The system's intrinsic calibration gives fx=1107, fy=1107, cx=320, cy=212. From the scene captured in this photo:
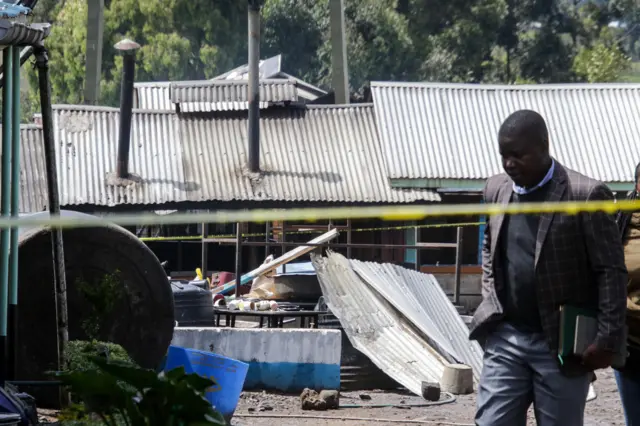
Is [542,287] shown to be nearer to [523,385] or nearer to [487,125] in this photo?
[523,385]

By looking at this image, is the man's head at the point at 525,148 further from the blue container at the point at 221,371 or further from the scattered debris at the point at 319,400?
the scattered debris at the point at 319,400

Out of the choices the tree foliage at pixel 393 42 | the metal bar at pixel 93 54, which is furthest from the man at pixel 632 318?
the tree foliage at pixel 393 42

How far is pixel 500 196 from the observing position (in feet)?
16.0

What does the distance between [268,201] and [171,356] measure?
37.5 ft

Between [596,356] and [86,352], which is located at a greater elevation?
[596,356]

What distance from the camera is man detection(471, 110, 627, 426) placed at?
4.56 m

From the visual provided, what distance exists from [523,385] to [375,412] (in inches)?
189

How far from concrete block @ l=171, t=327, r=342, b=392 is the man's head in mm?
5446

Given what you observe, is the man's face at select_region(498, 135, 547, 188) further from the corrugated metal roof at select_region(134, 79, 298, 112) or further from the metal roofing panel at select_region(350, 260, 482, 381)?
the corrugated metal roof at select_region(134, 79, 298, 112)

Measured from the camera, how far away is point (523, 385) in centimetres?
472

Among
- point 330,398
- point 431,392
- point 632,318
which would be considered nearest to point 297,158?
point 431,392

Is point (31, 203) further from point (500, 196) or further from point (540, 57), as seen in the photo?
point (540, 57)

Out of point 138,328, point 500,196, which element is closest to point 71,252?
point 138,328

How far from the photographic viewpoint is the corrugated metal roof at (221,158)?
18781 mm
